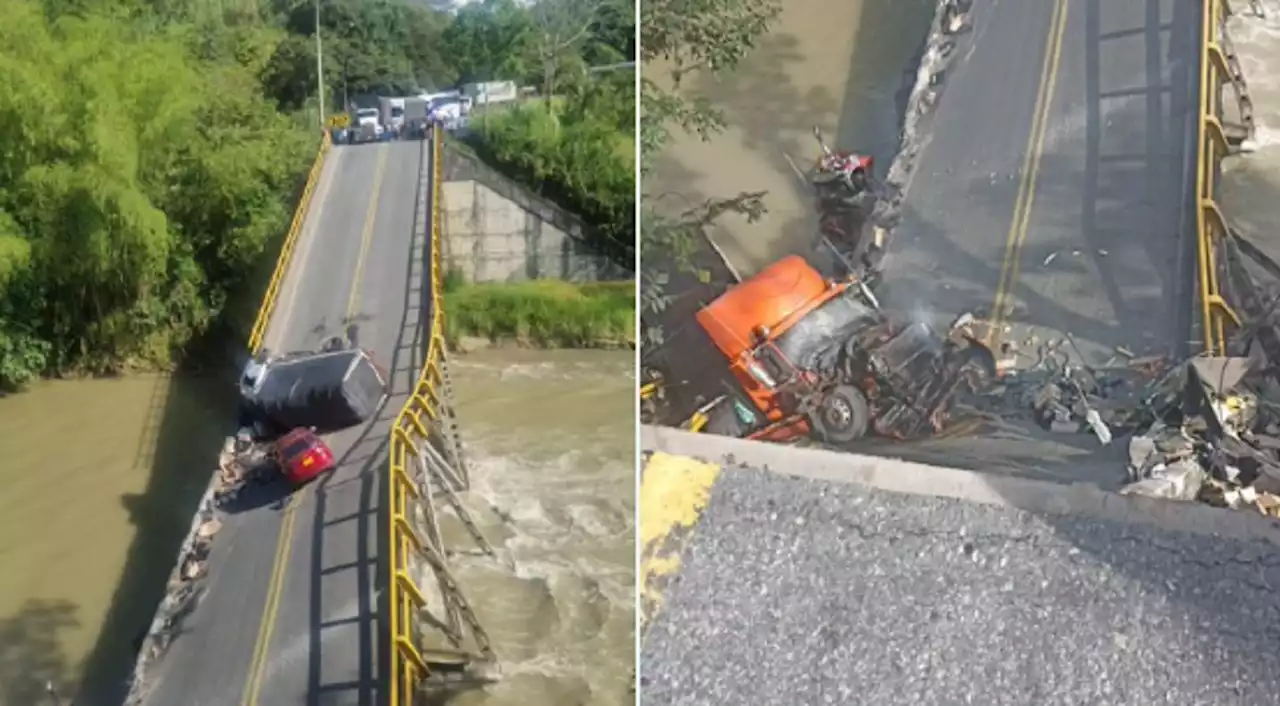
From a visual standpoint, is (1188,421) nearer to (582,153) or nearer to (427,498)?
(582,153)

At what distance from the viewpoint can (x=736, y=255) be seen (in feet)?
7.00

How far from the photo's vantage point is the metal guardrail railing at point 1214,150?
5.81ft

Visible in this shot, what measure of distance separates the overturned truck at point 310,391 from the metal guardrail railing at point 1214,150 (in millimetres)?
2043

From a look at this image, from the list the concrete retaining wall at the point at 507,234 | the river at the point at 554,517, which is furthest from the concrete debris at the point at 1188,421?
the concrete retaining wall at the point at 507,234

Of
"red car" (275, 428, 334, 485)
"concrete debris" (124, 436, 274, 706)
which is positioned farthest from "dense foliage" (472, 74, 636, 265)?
"concrete debris" (124, 436, 274, 706)

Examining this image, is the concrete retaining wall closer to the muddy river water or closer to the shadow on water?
the muddy river water

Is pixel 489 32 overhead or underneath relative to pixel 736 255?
overhead

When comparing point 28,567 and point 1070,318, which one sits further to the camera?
point 28,567

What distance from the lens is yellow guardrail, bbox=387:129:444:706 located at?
253 centimetres

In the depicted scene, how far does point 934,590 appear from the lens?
186 centimetres

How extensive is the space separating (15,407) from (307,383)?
787mm

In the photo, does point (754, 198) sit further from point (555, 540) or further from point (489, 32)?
point (555, 540)

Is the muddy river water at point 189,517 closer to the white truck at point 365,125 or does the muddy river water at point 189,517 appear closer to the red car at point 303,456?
the red car at point 303,456

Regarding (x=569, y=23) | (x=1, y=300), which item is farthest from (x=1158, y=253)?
(x=1, y=300)
